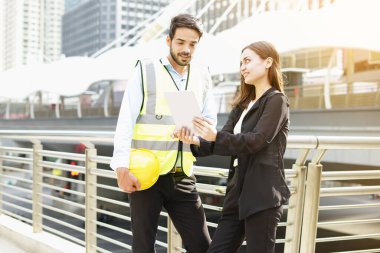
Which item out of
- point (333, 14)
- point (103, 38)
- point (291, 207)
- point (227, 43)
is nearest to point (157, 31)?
point (227, 43)

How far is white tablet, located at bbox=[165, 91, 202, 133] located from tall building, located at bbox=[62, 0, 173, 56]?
435 ft

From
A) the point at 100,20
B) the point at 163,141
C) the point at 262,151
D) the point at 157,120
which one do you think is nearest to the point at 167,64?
the point at 157,120

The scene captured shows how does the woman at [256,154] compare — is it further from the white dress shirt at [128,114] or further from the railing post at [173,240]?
the railing post at [173,240]

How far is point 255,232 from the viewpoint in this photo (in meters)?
2.46

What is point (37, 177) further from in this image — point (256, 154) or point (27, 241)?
point (256, 154)

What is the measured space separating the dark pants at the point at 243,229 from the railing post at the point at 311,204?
671 mm

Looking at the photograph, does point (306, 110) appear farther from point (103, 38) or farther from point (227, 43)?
point (103, 38)

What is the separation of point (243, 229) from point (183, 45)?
0.97 m

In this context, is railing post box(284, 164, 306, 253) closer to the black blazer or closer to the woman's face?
the black blazer

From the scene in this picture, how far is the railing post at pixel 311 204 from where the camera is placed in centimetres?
313

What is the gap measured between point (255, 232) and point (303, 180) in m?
0.78

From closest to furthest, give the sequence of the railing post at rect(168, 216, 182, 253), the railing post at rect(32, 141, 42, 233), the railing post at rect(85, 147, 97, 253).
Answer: the railing post at rect(168, 216, 182, 253) → the railing post at rect(85, 147, 97, 253) → the railing post at rect(32, 141, 42, 233)

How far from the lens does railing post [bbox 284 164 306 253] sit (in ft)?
10.2

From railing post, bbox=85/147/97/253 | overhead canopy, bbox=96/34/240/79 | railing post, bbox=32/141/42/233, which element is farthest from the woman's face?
overhead canopy, bbox=96/34/240/79
